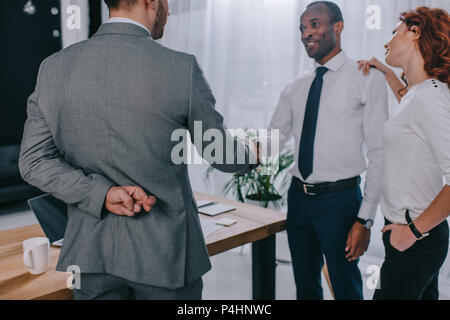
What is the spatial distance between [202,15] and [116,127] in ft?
9.99

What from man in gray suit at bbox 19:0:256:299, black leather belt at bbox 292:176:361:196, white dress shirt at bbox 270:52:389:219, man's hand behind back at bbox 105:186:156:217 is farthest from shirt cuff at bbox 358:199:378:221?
man's hand behind back at bbox 105:186:156:217

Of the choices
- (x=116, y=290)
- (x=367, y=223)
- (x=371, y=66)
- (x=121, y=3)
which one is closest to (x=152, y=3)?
(x=121, y=3)

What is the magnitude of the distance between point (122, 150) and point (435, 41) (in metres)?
1.15

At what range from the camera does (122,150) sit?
98cm

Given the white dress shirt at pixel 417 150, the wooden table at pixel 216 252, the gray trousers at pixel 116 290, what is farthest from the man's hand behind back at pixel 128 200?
the white dress shirt at pixel 417 150

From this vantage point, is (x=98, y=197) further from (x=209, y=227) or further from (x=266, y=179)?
(x=266, y=179)

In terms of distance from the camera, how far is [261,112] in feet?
11.0

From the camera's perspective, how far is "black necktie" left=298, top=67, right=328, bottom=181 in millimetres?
1817

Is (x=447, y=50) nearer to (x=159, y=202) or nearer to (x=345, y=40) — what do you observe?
(x=159, y=202)

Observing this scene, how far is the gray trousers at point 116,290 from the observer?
1.01 meters

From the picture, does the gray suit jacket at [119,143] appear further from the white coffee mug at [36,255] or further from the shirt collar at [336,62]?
the shirt collar at [336,62]

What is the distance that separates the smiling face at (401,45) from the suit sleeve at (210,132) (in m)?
0.73

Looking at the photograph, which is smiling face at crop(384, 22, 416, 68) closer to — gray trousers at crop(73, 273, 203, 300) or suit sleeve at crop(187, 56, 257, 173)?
suit sleeve at crop(187, 56, 257, 173)
